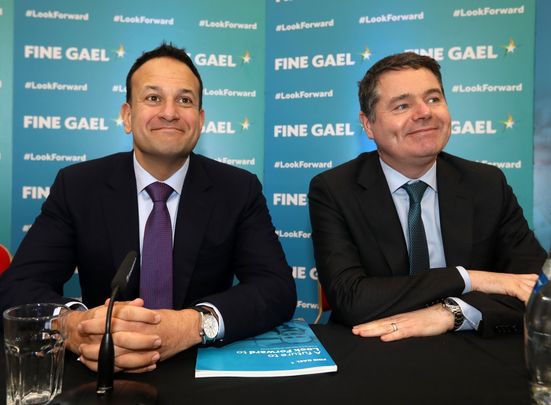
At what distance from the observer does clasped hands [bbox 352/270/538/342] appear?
1.55m

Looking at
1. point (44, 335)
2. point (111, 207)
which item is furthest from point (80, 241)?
point (44, 335)

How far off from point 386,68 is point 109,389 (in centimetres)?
206

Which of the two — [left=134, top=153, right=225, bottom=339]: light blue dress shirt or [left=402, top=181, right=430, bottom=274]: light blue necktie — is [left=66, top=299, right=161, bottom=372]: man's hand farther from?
[left=402, top=181, right=430, bottom=274]: light blue necktie

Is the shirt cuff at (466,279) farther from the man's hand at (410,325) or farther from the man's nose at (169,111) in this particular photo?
the man's nose at (169,111)

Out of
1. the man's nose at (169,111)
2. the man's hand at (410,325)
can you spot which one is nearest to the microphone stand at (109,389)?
the man's hand at (410,325)

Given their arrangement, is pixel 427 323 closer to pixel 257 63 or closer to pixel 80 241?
pixel 80 241

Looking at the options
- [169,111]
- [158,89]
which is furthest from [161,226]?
[158,89]

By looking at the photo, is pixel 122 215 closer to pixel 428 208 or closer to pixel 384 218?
pixel 384 218

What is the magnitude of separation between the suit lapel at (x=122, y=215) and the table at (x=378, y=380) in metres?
0.68

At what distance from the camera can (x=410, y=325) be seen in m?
1.58

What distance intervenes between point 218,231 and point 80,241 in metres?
0.61

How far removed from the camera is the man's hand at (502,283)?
6.06 feet

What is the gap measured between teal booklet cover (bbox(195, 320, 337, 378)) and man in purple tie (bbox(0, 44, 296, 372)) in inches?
5.2

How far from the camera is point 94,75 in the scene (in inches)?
173
